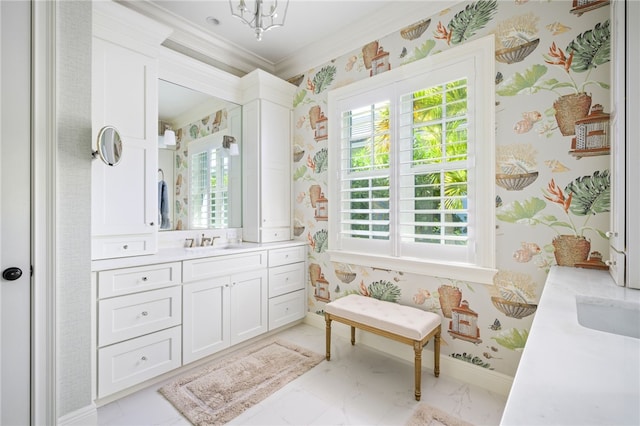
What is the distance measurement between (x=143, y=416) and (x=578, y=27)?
3359 millimetres

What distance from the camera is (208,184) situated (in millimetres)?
2898

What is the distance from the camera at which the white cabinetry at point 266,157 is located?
2951 mm

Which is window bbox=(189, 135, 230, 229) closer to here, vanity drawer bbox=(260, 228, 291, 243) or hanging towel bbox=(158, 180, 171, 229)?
hanging towel bbox=(158, 180, 171, 229)

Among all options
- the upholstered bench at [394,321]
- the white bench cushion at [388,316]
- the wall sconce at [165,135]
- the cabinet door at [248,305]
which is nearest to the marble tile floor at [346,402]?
the upholstered bench at [394,321]

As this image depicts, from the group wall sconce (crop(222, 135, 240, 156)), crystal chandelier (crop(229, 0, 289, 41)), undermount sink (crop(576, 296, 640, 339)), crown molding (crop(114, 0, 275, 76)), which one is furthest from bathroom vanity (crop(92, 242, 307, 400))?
undermount sink (crop(576, 296, 640, 339))

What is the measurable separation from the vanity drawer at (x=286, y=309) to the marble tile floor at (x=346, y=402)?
0.70 meters

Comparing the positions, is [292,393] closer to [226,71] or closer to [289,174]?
[289,174]

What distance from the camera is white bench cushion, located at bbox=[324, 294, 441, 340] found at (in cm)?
195

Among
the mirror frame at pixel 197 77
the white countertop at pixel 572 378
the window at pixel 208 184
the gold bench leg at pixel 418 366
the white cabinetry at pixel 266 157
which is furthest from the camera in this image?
the white cabinetry at pixel 266 157

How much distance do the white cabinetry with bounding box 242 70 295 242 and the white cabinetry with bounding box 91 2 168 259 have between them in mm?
938

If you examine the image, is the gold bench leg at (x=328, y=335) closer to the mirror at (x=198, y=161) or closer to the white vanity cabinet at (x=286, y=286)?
the white vanity cabinet at (x=286, y=286)

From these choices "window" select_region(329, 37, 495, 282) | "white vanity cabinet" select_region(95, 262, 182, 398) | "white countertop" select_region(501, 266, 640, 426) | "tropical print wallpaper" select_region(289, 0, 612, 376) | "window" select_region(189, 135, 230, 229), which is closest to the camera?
"white countertop" select_region(501, 266, 640, 426)

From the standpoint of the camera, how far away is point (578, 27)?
66.6 inches

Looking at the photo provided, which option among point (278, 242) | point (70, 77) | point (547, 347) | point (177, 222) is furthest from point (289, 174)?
point (547, 347)
